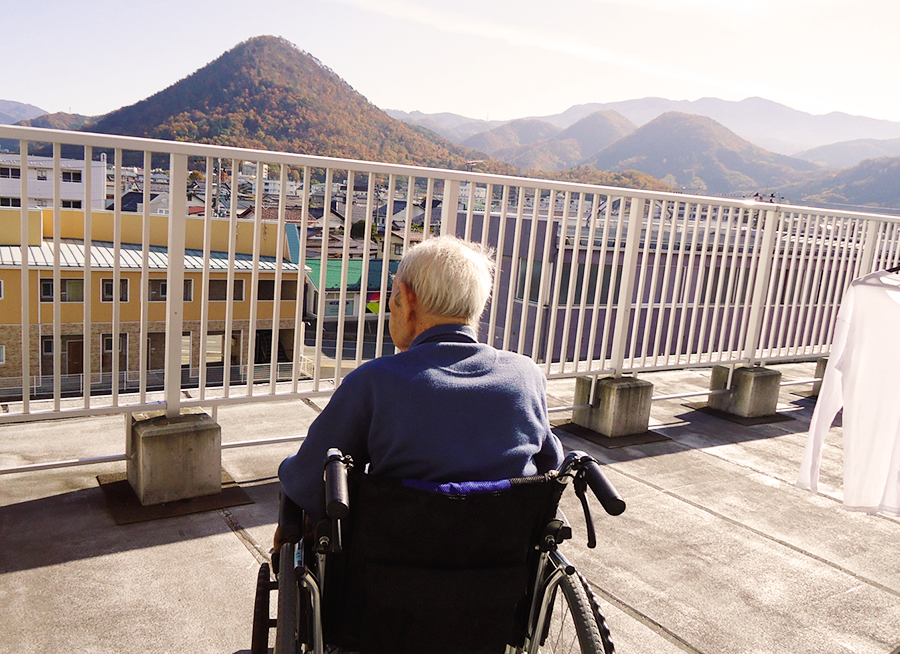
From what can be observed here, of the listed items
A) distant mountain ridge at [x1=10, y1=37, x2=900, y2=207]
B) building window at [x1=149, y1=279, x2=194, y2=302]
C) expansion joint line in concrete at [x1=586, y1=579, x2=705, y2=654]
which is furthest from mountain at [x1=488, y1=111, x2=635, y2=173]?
expansion joint line in concrete at [x1=586, y1=579, x2=705, y2=654]

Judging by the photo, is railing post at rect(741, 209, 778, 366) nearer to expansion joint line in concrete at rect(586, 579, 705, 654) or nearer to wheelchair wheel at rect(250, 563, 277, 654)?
expansion joint line in concrete at rect(586, 579, 705, 654)

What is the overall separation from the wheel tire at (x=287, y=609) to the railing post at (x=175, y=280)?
1358 mm

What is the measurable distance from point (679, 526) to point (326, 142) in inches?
3149

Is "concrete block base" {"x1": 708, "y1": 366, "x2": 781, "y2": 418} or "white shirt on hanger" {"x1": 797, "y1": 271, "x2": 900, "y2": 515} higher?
"white shirt on hanger" {"x1": 797, "y1": 271, "x2": 900, "y2": 515}

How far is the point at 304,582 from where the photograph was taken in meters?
1.31

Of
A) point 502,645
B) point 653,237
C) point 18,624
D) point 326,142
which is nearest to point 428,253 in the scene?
point 502,645

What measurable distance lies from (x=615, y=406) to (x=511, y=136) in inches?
6894

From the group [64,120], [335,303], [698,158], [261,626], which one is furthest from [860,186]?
[64,120]

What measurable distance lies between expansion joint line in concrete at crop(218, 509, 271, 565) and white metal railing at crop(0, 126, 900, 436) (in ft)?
1.46

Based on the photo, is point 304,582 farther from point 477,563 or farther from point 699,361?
point 699,361

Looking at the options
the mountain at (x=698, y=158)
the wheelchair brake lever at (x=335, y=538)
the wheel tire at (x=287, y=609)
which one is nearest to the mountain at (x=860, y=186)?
the mountain at (x=698, y=158)

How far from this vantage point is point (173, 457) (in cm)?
255

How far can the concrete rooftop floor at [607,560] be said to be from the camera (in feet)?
6.20

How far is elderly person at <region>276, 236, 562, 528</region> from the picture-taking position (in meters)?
1.26
